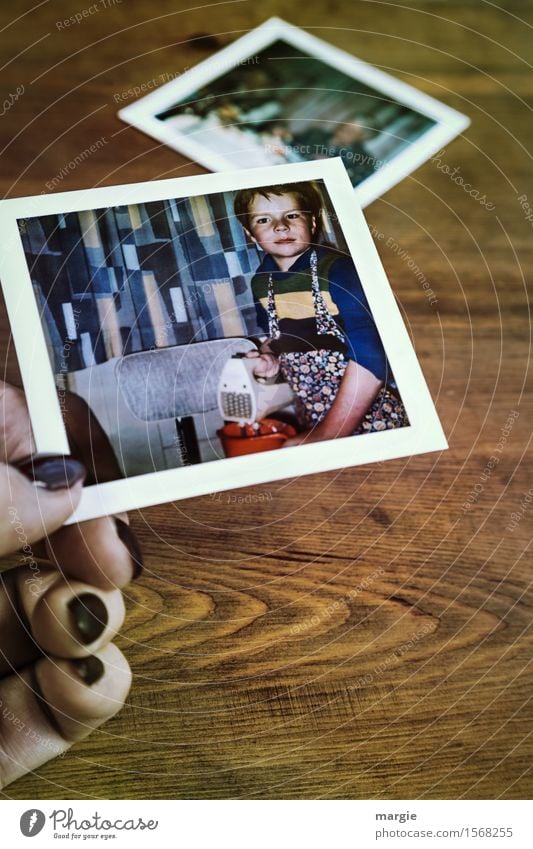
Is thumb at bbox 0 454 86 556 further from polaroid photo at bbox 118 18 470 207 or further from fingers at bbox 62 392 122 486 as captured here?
polaroid photo at bbox 118 18 470 207

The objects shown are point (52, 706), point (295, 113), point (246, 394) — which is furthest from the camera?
point (295, 113)

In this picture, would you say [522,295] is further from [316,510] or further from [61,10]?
[61,10]

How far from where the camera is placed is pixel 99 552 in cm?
50

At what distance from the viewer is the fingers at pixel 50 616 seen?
0.47 meters

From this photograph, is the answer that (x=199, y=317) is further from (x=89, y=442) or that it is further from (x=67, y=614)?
(x=67, y=614)

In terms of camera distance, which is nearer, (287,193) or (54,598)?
(54,598)

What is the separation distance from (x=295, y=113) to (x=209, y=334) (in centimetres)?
24

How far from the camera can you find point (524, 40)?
0.79 metres

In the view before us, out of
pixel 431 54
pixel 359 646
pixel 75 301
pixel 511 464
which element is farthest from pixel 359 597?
pixel 431 54

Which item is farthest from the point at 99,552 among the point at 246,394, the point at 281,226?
the point at 281,226

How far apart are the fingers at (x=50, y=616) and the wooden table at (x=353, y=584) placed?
0.02m

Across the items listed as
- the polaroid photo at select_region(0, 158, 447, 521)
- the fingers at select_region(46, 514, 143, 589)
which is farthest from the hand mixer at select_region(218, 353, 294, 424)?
the fingers at select_region(46, 514, 143, 589)

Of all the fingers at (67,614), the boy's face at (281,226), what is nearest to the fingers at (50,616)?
the fingers at (67,614)

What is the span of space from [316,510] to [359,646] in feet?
0.29
